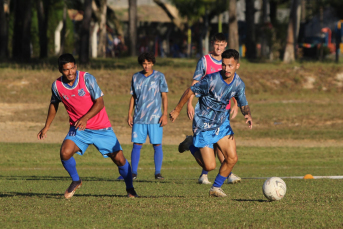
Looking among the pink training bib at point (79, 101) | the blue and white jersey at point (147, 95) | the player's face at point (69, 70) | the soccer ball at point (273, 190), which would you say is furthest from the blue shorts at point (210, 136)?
the blue and white jersey at point (147, 95)

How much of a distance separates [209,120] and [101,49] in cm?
4061

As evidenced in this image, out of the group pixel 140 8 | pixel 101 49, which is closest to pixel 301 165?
pixel 101 49

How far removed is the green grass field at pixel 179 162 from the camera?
6473mm

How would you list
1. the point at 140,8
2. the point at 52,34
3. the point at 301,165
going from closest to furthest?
the point at 301,165 → the point at 52,34 → the point at 140,8

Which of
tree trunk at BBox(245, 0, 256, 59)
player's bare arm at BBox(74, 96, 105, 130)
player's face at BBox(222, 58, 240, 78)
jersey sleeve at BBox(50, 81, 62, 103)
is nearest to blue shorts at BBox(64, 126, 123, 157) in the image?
player's bare arm at BBox(74, 96, 105, 130)

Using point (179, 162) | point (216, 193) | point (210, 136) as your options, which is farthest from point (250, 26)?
point (216, 193)

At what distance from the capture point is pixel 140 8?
203 feet

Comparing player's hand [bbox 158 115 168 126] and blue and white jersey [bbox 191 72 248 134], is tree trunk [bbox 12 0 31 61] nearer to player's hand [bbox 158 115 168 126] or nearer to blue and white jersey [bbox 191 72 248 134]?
player's hand [bbox 158 115 168 126]

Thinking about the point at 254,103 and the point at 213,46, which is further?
the point at 254,103

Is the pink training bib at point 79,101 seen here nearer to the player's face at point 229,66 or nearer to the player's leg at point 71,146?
the player's leg at point 71,146

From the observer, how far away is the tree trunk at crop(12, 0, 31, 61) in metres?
36.3

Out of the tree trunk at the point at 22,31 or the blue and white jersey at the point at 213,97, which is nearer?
the blue and white jersey at the point at 213,97

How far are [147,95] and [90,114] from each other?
3258 mm

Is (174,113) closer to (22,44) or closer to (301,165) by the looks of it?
(301,165)
